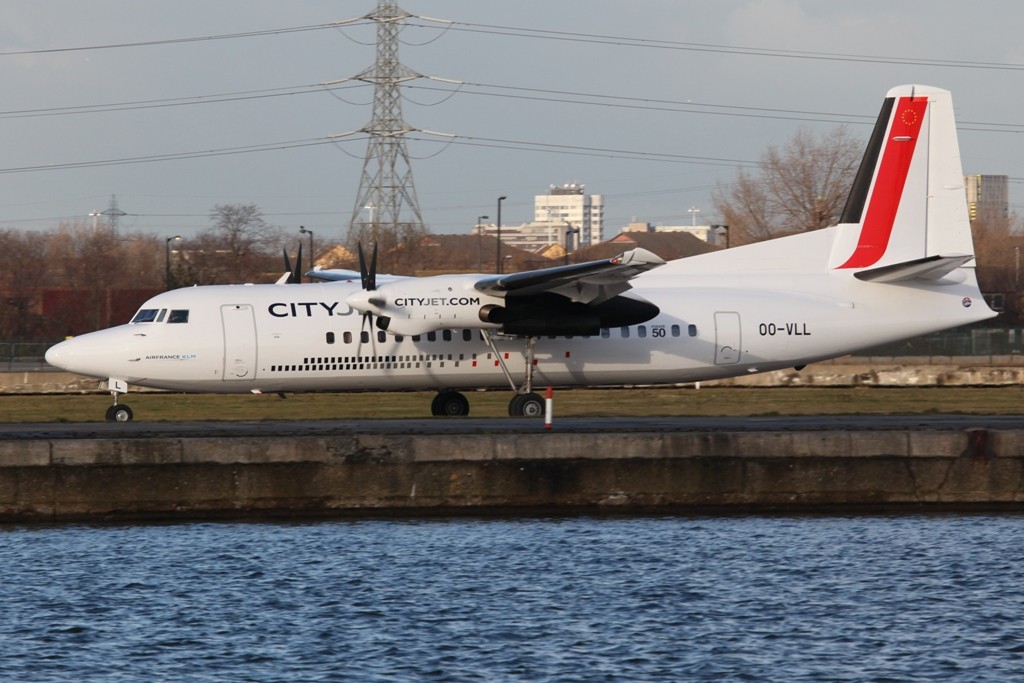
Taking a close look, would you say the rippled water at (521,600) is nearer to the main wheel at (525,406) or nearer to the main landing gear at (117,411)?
the main wheel at (525,406)

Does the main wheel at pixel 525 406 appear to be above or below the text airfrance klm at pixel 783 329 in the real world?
below

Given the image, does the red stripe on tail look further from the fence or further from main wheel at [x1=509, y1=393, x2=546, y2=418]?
the fence

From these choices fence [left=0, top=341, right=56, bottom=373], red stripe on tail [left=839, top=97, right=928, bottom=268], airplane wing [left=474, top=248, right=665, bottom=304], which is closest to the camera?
airplane wing [left=474, top=248, right=665, bottom=304]

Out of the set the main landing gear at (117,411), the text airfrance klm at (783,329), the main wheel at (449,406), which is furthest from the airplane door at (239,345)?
the text airfrance klm at (783,329)

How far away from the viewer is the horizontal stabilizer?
26.3 meters

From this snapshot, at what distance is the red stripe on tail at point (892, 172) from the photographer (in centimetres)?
2864

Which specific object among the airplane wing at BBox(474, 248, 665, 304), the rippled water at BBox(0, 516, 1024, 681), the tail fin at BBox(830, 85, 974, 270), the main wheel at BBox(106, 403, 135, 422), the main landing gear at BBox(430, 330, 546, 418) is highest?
the tail fin at BBox(830, 85, 974, 270)

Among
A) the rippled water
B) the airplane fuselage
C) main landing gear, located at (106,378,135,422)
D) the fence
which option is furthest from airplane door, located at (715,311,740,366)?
the fence

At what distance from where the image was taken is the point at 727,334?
89.1 ft

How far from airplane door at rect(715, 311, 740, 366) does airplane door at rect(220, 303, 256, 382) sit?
9366 millimetres

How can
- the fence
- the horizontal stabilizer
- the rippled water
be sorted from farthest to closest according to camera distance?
the fence, the horizontal stabilizer, the rippled water

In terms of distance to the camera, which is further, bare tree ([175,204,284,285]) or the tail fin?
bare tree ([175,204,284,285])

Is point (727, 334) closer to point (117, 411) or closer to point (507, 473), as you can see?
point (507, 473)

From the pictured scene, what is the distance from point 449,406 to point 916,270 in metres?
9.99
